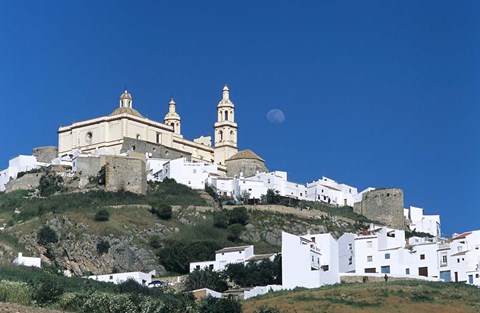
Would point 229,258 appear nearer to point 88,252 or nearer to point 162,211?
point 88,252

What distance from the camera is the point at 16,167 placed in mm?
87500

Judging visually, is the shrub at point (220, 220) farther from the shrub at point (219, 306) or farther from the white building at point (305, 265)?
the shrub at point (219, 306)

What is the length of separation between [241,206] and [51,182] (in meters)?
13.8

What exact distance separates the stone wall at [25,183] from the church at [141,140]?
5.06m

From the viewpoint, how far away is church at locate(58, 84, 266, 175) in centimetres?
8831

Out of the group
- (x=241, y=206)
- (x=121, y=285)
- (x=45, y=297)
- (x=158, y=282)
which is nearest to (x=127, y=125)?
(x=241, y=206)

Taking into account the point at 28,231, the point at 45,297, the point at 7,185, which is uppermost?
the point at 7,185

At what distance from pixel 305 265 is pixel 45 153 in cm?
3751

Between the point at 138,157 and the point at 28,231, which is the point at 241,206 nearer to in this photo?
the point at 138,157

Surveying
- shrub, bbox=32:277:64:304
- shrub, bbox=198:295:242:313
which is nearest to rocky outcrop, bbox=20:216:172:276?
shrub, bbox=198:295:242:313

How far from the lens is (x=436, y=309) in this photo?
5294cm

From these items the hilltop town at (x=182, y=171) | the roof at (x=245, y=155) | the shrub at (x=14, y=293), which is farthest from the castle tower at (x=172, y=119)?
the shrub at (x=14, y=293)

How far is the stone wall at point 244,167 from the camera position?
303 ft

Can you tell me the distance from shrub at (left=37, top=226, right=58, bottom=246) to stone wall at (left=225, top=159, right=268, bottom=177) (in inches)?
932
